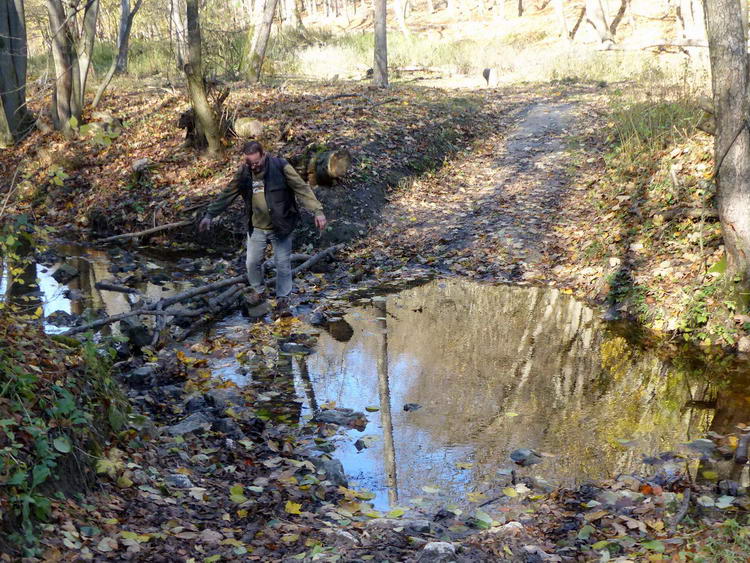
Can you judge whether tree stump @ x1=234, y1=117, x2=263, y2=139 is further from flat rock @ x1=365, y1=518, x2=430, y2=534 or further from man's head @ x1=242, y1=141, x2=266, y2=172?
flat rock @ x1=365, y1=518, x2=430, y2=534

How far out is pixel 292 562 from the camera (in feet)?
12.5

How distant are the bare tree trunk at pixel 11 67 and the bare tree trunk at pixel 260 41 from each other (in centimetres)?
634

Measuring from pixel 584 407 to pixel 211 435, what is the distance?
11.2 ft

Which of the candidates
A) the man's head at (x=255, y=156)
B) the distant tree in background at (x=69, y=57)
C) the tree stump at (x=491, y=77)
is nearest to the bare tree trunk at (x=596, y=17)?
the tree stump at (x=491, y=77)

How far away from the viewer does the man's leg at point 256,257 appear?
336 inches

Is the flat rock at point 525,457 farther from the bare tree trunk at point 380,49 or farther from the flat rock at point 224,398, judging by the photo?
the bare tree trunk at point 380,49

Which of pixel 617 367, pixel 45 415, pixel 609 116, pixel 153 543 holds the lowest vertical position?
pixel 617 367

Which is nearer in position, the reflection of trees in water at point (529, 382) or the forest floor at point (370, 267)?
the forest floor at point (370, 267)

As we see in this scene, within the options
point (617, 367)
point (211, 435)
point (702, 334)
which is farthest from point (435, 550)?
point (702, 334)

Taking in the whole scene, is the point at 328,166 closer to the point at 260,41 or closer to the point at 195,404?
the point at 195,404

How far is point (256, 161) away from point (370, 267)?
10.9 ft

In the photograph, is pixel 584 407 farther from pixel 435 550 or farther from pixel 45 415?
pixel 45 415

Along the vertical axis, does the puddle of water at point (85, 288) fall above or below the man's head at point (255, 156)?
below

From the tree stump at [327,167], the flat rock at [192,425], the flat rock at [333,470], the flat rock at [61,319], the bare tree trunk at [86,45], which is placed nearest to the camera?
the flat rock at [333,470]
